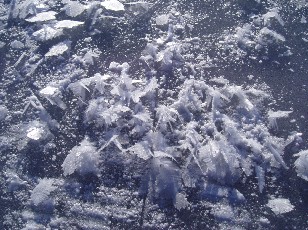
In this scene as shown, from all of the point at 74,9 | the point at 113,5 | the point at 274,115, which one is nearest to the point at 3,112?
the point at 74,9

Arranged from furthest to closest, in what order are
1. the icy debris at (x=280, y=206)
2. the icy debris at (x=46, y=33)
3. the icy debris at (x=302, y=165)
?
the icy debris at (x=46, y=33), the icy debris at (x=302, y=165), the icy debris at (x=280, y=206)

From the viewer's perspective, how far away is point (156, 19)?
258cm

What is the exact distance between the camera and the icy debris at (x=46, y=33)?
2504mm

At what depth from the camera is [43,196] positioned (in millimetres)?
1861

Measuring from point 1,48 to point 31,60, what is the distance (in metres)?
0.34

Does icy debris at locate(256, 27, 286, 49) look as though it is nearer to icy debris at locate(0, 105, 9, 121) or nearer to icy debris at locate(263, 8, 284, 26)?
icy debris at locate(263, 8, 284, 26)

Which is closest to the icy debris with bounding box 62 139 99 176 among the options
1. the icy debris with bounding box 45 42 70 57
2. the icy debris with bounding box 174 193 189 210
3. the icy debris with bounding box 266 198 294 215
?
the icy debris with bounding box 174 193 189 210

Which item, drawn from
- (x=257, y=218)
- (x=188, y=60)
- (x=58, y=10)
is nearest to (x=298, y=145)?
(x=257, y=218)

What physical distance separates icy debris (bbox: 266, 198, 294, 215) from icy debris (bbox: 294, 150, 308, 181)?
0.20 meters

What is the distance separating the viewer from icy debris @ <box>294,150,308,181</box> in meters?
1.88

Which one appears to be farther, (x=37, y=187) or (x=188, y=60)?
(x=188, y=60)

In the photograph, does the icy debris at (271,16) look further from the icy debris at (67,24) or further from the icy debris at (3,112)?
the icy debris at (3,112)

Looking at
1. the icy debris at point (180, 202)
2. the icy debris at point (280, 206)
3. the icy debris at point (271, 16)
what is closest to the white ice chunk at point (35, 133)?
the icy debris at point (180, 202)

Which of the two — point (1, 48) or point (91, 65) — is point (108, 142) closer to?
point (91, 65)
